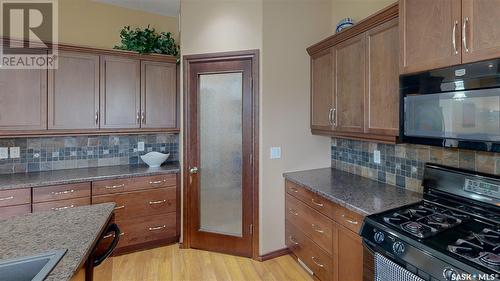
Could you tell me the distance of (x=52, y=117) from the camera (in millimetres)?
2703

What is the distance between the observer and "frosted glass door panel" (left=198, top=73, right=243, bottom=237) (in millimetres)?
2842

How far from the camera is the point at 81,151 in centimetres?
312

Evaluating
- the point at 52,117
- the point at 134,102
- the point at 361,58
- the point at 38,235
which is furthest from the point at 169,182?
the point at 361,58

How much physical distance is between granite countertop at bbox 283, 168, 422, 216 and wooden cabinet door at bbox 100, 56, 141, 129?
6.49ft

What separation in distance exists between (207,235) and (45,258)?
2048mm

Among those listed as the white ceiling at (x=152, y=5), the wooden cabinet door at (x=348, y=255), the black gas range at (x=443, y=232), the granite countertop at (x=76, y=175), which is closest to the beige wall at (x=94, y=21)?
the white ceiling at (x=152, y=5)

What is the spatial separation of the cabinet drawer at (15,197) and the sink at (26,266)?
5.83ft

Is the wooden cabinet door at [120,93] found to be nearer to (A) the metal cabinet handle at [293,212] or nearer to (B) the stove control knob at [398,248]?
(A) the metal cabinet handle at [293,212]

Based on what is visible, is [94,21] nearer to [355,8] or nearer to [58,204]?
[58,204]

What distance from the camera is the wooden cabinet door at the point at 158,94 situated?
123 inches

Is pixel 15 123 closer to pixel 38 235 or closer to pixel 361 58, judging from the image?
pixel 38 235

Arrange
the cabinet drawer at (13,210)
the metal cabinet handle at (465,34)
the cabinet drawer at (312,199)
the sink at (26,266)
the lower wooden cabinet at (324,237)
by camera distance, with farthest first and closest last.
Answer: the cabinet drawer at (13,210) → the cabinet drawer at (312,199) → the lower wooden cabinet at (324,237) → the metal cabinet handle at (465,34) → the sink at (26,266)

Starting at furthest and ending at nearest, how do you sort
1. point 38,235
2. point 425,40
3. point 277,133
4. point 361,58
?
point 277,133, point 361,58, point 425,40, point 38,235

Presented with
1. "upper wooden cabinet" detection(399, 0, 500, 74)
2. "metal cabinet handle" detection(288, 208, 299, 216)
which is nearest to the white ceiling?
"upper wooden cabinet" detection(399, 0, 500, 74)
